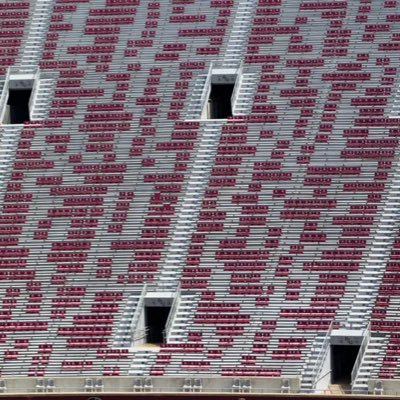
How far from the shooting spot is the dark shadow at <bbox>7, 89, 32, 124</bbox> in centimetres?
8131

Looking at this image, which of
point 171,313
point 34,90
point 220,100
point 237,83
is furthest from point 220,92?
point 171,313

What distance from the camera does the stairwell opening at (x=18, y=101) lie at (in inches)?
3187

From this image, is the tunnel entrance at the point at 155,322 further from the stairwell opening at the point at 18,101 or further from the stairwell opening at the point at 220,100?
the stairwell opening at the point at 18,101

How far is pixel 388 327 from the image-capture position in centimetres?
6706

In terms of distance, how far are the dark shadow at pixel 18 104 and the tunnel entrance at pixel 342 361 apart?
20.2m

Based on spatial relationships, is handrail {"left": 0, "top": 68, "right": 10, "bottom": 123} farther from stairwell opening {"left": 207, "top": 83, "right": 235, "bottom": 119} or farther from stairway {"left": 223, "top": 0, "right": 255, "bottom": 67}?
stairway {"left": 223, "top": 0, "right": 255, "bottom": 67}

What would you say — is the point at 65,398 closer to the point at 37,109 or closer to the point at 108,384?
the point at 108,384

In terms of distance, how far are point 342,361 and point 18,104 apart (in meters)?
21.1

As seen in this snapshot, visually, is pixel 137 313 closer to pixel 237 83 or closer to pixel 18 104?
pixel 237 83

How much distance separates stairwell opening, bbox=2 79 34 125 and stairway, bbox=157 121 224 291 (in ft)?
28.0

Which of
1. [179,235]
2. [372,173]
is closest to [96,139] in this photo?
[179,235]

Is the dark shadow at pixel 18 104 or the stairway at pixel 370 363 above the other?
the dark shadow at pixel 18 104

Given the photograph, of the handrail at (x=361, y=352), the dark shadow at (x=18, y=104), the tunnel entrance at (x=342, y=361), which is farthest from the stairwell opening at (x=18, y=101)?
the handrail at (x=361, y=352)

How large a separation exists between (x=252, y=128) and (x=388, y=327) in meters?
12.6
